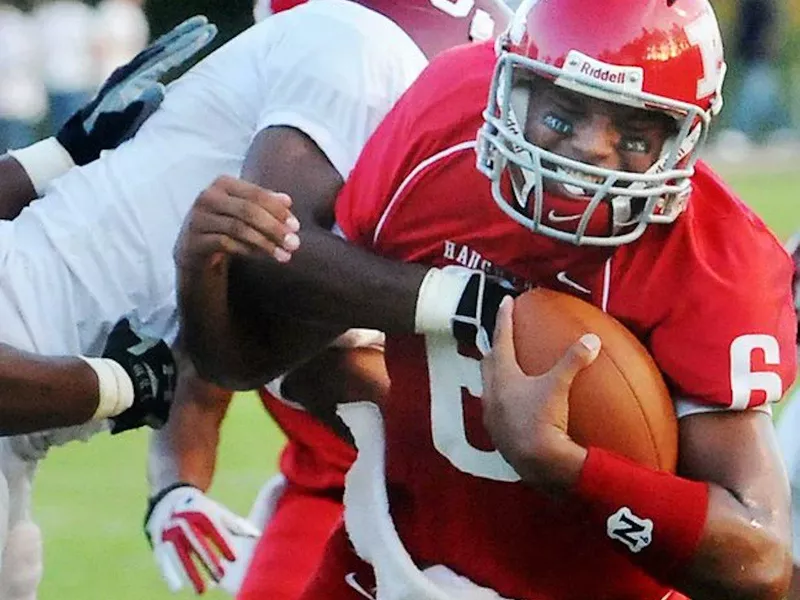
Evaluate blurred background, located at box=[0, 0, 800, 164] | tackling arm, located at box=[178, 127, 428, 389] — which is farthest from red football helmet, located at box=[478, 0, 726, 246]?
blurred background, located at box=[0, 0, 800, 164]

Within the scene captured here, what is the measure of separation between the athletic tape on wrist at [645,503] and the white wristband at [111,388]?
88cm

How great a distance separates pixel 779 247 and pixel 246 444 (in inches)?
170

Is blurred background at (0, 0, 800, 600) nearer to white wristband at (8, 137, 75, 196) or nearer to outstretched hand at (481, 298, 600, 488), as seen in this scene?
white wristband at (8, 137, 75, 196)

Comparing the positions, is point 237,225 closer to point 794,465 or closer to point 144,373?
point 144,373

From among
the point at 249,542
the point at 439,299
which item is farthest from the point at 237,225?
the point at 249,542

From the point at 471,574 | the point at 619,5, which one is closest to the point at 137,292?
the point at 471,574

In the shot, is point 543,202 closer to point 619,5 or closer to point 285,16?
point 619,5

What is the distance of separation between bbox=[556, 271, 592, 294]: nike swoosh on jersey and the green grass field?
8.38 feet

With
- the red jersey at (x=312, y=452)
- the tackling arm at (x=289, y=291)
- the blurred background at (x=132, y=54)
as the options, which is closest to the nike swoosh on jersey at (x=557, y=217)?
the tackling arm at (x=289, y=291)

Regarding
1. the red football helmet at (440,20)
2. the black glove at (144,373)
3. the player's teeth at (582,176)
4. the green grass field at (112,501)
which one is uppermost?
the player's teeth at (582,176)

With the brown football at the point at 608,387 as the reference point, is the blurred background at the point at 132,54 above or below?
below

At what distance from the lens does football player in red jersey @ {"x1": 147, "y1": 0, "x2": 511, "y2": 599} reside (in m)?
3.25

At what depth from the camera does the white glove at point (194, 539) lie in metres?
3.23

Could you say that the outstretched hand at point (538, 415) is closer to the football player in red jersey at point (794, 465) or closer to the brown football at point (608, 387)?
the brown football at point (608, 387)
